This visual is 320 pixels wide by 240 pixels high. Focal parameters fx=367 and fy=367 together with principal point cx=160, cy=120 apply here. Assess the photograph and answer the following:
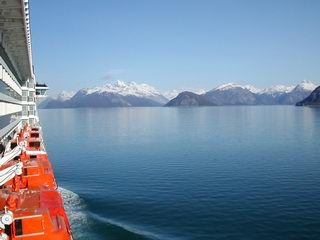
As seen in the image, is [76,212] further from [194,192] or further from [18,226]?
[18,226]

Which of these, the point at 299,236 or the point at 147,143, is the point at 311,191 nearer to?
the point at 299,236

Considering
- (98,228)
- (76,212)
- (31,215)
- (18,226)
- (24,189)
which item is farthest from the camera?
(76,212)

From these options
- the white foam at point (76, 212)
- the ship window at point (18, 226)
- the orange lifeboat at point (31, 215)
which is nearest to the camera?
the orange lifeboat at point (31, 215)

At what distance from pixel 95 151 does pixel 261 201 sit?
43.2m

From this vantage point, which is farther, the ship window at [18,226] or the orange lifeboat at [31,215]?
the ship window at [18,226]

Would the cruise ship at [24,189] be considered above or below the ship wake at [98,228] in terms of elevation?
above

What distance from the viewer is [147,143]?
8269 cm

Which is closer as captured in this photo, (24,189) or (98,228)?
(24,189)

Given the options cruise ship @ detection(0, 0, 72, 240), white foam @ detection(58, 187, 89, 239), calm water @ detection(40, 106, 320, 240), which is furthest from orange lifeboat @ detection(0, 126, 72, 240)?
calm water @ detection(40, 106, 320, 240)

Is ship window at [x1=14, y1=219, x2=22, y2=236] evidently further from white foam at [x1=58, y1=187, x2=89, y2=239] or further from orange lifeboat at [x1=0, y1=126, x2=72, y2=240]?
white foam at [x1=58, y1=187, x2=89, y2=239]

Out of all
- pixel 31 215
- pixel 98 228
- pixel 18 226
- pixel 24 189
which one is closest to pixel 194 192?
pixel 98 228

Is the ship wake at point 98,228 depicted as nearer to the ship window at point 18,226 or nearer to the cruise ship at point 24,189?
the cruise ship at point 24,189

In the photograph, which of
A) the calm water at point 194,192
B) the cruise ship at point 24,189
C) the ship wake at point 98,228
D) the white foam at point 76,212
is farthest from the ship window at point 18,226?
the white foam at point 76,212

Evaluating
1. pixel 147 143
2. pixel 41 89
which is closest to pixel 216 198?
pixel 147 143
